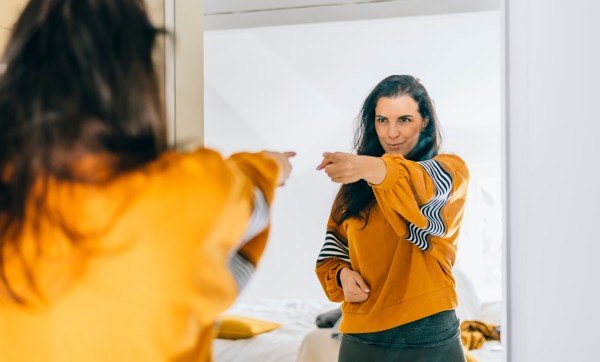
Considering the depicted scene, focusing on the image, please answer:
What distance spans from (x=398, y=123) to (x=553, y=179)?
0.29 meters

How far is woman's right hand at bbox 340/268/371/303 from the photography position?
3.72 feet

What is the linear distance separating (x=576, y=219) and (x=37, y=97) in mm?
844

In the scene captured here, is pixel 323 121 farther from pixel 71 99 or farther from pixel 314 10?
pixel 71 99

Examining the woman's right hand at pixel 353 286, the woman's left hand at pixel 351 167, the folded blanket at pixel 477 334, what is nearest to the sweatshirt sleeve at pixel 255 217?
the woman's left hand at pixel 351 167

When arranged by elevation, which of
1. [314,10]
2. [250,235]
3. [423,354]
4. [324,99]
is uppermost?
[314,10]

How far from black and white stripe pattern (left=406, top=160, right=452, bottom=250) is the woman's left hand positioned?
0.10m

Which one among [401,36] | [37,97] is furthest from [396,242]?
[37,97]

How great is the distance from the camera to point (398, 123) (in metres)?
1.15

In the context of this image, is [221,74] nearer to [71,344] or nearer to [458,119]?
[458,119]

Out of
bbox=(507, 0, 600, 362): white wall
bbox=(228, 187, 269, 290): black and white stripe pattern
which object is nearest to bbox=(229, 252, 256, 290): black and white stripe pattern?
bbox=(228, 187, 269, 290): black and white stripe pattern

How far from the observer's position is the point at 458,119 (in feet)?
3.67

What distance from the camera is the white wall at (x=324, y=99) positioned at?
1123mm

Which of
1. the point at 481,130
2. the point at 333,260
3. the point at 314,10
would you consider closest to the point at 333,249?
the point at 333,260

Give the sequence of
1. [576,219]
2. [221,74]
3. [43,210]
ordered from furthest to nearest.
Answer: [221,74], [576,219], [43,210]
